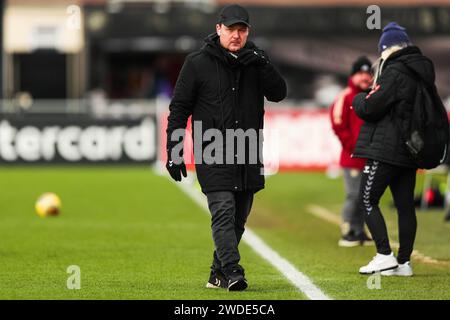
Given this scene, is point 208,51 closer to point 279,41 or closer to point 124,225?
point 124,225

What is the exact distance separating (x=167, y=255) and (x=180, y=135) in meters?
2.68

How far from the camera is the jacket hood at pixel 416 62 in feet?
33.4

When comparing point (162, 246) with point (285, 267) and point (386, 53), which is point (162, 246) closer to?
point (285, 267)

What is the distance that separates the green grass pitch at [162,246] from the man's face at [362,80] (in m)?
1.65

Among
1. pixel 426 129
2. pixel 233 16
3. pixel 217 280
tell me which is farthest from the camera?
pixel 426 129

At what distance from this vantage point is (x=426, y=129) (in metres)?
10.1

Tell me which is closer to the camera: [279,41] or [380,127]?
[380,127]

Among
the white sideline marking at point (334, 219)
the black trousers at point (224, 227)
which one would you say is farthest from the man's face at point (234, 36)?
the white sideline marking at point (334, 219)

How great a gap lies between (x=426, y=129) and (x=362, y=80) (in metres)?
3.01

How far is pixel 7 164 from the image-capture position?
25.6 meters

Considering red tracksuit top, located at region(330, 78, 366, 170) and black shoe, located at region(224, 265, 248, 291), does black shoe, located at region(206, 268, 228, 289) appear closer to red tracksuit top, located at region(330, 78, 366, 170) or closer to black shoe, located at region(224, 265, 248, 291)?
black shoe, located at region(224, 265, 248, 291)

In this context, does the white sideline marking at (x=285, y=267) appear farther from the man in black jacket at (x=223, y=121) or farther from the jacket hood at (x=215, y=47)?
the jacket hood at (x=215, y=47)

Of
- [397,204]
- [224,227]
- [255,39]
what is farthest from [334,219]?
[255,39]
